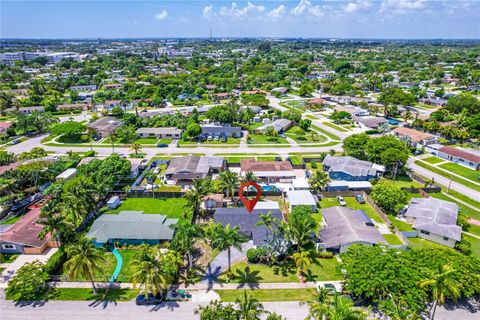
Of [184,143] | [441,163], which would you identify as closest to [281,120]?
[184,143]

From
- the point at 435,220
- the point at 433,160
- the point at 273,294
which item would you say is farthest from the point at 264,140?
the point at 273,294

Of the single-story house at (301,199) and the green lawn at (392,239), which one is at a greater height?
the single-story house at (301,199)

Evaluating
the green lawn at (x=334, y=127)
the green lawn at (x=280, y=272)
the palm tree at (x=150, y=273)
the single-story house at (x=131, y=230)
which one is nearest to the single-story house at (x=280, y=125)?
the green lawn at (x=334, y=127)

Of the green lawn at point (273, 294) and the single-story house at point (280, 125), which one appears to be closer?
the green lawn at point (273, 294)

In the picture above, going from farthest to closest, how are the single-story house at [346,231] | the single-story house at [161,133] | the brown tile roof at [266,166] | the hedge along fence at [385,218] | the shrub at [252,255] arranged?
the single-story house at [161,133]
the brown tile roof at [266,166]
the hedge along fence at [385,218]
the single-story house at [346,231]
the shrub at [252,255]

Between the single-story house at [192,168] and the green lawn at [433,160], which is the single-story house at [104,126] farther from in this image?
the green lawn at [433,160]

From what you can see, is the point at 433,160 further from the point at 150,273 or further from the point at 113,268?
the point at 113,268

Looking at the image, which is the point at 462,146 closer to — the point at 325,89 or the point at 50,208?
the point at 325,89
